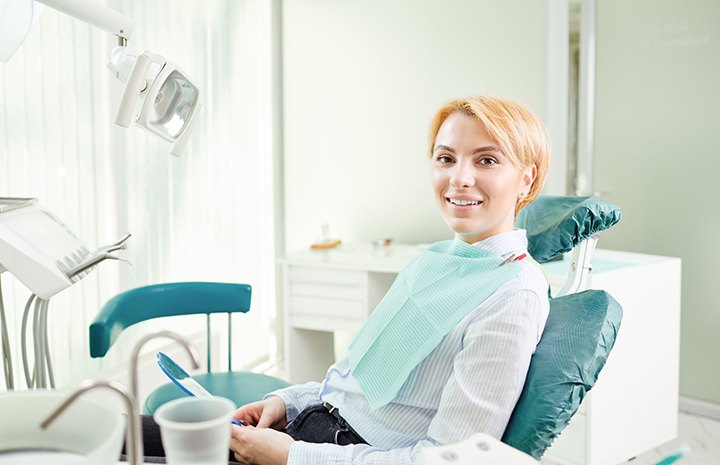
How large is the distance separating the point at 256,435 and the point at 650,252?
225cm

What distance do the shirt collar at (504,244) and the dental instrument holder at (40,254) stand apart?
71 centimetres

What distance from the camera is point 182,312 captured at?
2.13m

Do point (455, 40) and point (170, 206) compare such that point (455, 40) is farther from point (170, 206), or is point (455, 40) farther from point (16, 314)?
point (16, 314)

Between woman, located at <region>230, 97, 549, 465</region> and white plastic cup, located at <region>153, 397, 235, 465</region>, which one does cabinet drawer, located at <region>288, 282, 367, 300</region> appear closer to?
woman, located at <region>230, 97, 549, 465</region>

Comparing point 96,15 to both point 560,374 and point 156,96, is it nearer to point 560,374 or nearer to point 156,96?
point 156,96

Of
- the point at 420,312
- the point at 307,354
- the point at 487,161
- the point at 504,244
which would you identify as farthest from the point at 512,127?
Result: the point at 307,354

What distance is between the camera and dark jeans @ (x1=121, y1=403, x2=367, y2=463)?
1327mm

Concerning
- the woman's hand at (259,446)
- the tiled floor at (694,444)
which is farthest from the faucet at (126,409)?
the tiled floor at (694,444)

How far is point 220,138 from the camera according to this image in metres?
3.20

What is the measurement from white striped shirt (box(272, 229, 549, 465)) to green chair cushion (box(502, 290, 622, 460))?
0.02m

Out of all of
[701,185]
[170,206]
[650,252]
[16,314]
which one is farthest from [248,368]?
[701,185]

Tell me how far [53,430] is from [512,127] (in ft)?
2.95

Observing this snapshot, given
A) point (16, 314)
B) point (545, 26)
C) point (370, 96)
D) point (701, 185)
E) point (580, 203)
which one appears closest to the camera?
point (580, 203)

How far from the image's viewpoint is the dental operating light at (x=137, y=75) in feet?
4.33
